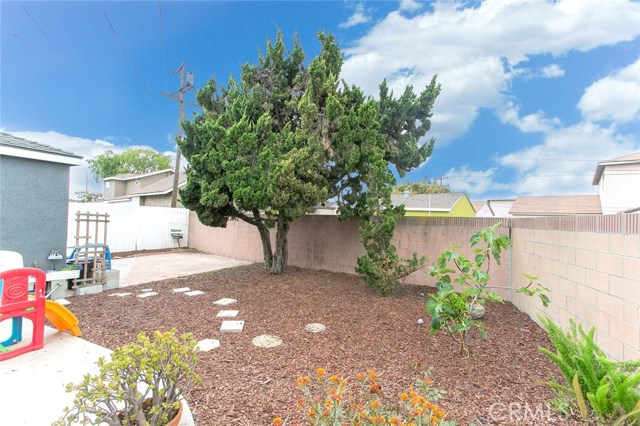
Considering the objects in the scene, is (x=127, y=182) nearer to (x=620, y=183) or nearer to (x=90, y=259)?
(x=90, y=259)

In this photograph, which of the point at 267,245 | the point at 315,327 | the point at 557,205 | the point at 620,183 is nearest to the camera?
the point at 315,327

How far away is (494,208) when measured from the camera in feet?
88.3

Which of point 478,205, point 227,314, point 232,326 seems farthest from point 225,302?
point 478,205

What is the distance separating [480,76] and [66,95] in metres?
13.6

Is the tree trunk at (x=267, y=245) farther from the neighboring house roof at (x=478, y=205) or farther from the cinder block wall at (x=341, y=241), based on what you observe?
the neighboring house roof at (x=478, y=205)

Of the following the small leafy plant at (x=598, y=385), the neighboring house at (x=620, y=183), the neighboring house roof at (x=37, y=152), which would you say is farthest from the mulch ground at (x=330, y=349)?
the neighboring house at (x=620, y=183)

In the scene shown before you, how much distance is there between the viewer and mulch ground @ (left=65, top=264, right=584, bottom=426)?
235 centimetres

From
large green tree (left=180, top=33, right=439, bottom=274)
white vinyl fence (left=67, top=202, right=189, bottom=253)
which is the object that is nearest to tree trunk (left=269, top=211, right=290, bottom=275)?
large green tree (left=180, top=33, right=439, bottom=274)

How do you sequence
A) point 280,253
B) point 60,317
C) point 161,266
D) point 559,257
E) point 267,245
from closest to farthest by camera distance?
1. point 559,257
2. point 60,317
3. point 280,253
4. point 267,245
5. point 161,266

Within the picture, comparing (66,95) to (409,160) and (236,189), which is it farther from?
(409,160)

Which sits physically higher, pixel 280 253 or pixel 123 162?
pixel 123 162

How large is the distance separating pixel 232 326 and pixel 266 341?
0.68 metres

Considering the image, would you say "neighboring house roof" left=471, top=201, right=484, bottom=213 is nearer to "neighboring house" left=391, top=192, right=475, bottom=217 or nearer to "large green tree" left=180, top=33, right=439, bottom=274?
"neighboring house" left=391, top=192, right=475, bottom=217

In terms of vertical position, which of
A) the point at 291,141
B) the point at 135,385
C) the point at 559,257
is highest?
the point at 291,141
